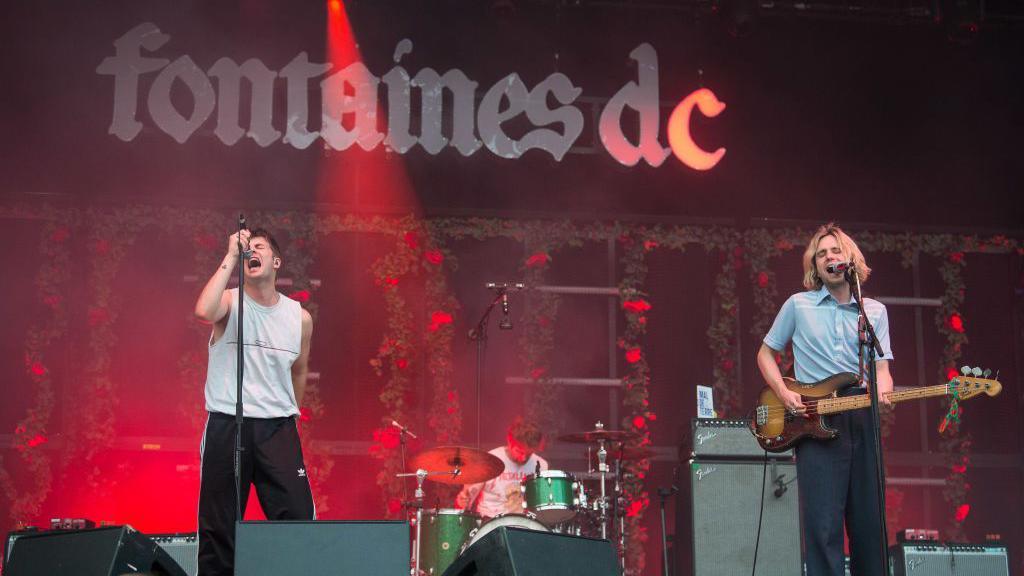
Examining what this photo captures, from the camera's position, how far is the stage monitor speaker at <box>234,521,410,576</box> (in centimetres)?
421

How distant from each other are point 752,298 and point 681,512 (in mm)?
4154

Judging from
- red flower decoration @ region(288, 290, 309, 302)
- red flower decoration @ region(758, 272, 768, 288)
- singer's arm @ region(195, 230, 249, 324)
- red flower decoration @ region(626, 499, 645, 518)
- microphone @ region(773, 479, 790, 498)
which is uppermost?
red flower decoration @ region(758, 272, 768, 288)

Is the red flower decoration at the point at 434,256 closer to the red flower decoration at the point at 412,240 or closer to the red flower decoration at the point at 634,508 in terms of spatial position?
the red flower decoration at the point at 412,240

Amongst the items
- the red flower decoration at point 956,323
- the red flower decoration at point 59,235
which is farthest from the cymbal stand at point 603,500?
the red flower decoration at point 59,235

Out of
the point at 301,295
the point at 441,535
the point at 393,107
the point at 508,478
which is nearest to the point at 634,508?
the point at 508,478

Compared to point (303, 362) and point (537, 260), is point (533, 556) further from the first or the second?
point (537, 260)

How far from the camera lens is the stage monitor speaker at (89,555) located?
4055 millimetres

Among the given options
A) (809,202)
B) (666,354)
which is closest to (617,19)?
(809,202)

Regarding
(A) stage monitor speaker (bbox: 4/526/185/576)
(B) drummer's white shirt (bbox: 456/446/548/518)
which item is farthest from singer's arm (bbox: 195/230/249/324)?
(B) drummer's white shirt (bbox: 456/446/548/518)

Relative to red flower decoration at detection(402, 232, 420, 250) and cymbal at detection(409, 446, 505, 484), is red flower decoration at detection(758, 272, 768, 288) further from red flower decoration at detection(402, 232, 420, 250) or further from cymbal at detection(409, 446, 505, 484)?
cymbal at detection(409, 446, 505, 484)

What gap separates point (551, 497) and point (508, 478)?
144 centimetres

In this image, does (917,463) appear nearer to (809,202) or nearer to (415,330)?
(809,202)

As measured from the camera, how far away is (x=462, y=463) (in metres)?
9.45

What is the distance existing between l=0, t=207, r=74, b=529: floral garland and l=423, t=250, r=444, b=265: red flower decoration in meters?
3.58
